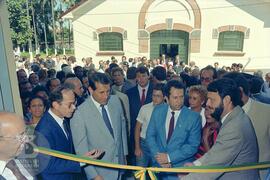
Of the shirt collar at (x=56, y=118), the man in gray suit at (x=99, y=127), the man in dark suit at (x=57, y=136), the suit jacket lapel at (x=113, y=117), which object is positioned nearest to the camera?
the man in dark suit at (x=57, y=136)

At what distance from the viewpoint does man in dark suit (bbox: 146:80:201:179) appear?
3.20 m

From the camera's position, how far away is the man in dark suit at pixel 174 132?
320cm

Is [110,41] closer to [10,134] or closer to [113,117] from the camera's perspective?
[113,117]

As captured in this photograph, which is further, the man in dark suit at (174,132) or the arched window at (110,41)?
the arched window at (110,41)

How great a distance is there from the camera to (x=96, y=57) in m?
17.8

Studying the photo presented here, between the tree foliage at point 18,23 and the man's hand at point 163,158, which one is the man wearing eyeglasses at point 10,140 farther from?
the tree foliage at point 18,23

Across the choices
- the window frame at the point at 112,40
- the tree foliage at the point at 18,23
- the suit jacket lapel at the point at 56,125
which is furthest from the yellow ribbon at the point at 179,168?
the tree foliage at the point at 18,23

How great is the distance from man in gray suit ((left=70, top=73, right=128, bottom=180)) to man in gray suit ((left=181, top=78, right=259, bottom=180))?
3.39 ft

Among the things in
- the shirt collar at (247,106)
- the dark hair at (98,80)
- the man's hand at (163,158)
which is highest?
the dark hair at (98,80)

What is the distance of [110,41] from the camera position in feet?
58.3

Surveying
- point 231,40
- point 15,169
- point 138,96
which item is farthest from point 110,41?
point 15,169

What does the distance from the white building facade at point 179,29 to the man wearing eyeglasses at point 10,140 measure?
51.2 ft

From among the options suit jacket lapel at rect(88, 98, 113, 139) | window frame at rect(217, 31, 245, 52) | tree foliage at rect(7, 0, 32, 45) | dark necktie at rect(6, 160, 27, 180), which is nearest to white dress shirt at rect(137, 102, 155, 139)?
suit jacket lapel at rect(88, 98, 113, 139)

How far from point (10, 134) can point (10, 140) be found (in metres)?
0.05
